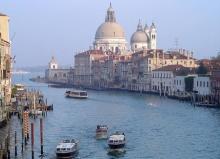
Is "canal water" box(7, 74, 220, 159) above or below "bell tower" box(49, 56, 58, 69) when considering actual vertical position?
below

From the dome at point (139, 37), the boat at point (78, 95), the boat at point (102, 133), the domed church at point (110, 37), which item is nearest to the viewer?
the boat at point (102, 133)

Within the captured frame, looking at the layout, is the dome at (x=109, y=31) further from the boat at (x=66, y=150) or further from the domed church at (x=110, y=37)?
the boat at (x=66, y=150)

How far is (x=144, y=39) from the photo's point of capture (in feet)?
246

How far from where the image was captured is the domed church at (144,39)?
246 ft

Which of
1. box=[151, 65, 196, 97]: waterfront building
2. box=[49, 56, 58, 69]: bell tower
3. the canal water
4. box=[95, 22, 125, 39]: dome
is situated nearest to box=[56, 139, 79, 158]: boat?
the canal water

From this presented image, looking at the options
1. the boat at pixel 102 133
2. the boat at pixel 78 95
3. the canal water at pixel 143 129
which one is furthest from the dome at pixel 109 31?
the boat at pixel 102 133

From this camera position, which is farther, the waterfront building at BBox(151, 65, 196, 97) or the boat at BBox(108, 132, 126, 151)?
the waterfront building at BBox(151, 65, 196, 97)

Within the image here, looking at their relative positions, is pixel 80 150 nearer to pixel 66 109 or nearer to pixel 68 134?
pixel 68 134

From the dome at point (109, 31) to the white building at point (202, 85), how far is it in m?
35.0

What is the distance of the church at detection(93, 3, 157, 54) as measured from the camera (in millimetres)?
75312

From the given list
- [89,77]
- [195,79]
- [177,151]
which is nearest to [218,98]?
[195,79]

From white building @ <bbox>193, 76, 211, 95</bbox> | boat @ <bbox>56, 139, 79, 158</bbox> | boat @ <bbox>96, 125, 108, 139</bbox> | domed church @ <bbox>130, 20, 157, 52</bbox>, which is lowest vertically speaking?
boat @ <bbox>56, 139, 79, 158</bbox>

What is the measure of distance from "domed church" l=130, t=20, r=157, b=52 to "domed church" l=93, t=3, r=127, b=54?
1970 millimetres

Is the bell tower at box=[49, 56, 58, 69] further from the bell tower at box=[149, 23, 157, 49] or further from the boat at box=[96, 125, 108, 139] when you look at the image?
the boat at box=[96, 125, 108, 139]
